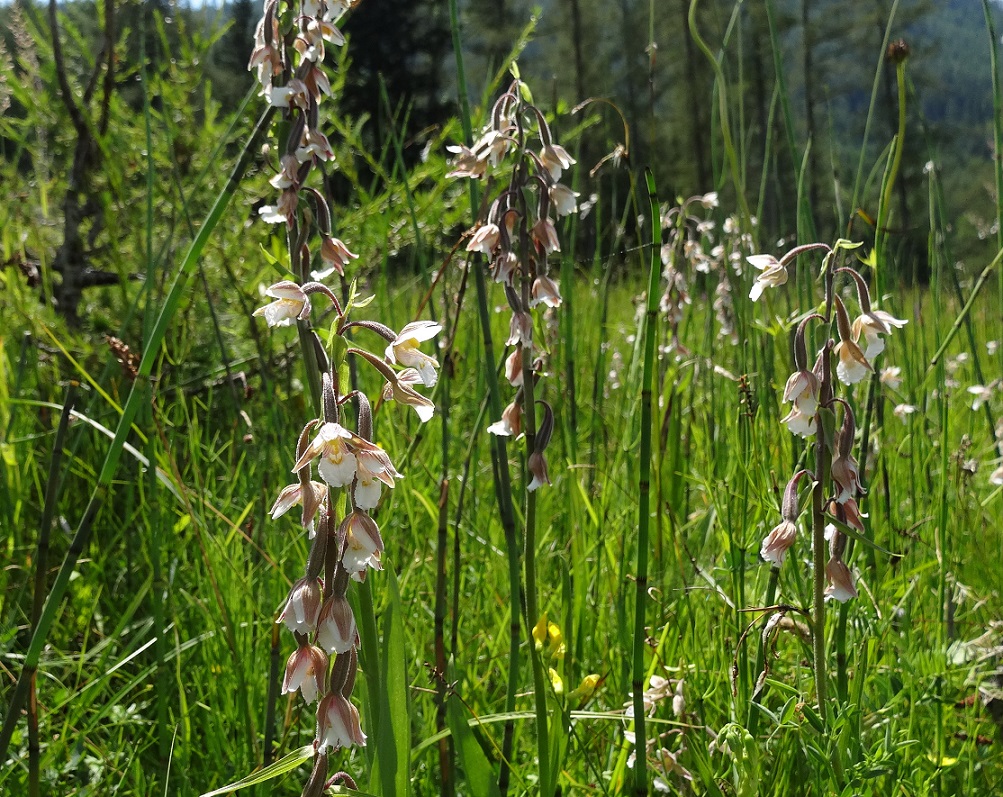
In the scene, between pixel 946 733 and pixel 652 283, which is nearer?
pixel 652 283

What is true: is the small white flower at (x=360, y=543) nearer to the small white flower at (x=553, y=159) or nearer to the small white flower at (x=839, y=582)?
the small white flower at (x=839, y=582)

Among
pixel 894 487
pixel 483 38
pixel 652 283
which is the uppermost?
pixel 483 38

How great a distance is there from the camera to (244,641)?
163 centimetres

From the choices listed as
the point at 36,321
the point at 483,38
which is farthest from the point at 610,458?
the point at 483,38

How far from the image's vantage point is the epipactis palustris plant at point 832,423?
981 millimetres

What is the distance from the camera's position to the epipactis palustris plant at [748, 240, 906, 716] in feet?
3.22

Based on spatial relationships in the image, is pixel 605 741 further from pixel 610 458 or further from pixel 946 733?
pixel 610 458

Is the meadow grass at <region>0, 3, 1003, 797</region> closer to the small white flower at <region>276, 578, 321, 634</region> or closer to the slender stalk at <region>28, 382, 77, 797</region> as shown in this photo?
the slender stalk at <region>28, 382, 77, 797</region>

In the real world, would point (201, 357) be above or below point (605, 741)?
above

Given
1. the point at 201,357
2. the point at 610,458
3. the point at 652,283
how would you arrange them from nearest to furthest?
1. the point at 652,283
2. the point at 610,458
3. the point at 201,357

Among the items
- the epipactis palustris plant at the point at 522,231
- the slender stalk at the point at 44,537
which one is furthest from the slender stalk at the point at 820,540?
the slender stalk at the point at 44,537

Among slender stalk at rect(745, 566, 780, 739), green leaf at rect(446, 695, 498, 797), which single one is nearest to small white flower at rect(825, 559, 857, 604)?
slender stalk at rect(745, 566, 780, 739)

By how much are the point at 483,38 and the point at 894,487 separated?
3119 centimetres

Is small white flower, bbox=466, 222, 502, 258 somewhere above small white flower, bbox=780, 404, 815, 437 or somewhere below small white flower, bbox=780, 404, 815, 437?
above
